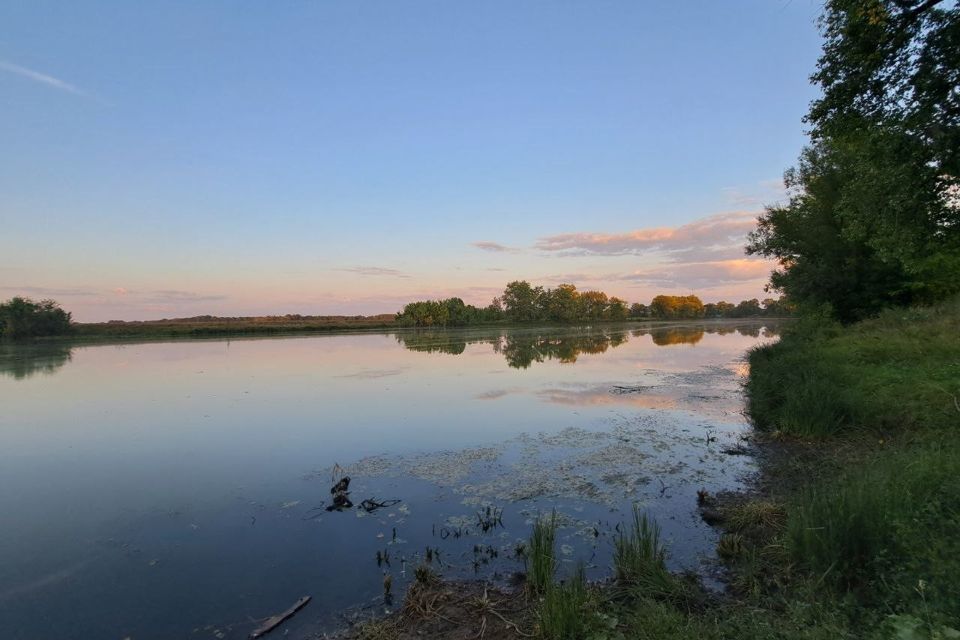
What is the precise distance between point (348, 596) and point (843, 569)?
4.32 metres

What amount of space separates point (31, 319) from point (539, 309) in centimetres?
9658

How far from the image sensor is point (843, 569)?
3730 mm

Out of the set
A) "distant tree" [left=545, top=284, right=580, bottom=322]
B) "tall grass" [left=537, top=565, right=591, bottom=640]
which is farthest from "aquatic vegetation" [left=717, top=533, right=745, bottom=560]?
"distant tree" [left=545, top=284, right=580, bottom=322]

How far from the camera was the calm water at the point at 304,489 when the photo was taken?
4840 millimetres

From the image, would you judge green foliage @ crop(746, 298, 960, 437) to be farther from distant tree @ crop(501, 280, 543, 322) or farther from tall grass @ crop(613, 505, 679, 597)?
distant tree @ crop(501, 280, 543, 322)

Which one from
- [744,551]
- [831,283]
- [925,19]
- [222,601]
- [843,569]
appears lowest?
[222,601]

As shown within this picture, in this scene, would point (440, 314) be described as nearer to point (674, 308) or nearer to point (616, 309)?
point (616, 309)

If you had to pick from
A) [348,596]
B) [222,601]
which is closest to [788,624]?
[348,596]

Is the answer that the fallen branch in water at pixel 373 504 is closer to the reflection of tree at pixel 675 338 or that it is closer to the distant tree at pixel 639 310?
the reflection of tree at pixel 675 338

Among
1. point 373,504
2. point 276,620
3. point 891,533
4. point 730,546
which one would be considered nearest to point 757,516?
point 730,546

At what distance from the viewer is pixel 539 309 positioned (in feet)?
405

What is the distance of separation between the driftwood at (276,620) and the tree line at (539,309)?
319 ft

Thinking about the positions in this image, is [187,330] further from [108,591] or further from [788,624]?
[788,624]

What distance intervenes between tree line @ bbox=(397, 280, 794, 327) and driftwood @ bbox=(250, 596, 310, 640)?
97.3 meters
